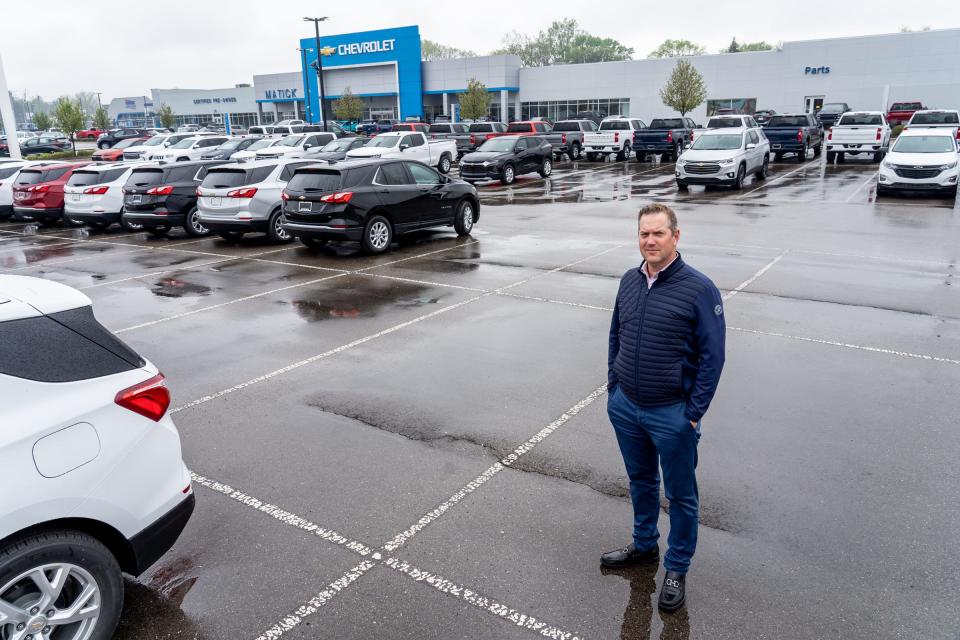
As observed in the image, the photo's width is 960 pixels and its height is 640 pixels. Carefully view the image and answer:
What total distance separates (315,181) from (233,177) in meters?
2.62

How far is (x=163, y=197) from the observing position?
16.0 meters

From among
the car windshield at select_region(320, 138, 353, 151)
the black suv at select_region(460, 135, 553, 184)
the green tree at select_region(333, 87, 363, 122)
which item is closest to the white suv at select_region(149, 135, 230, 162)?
the car windshield at select_region(320, 138, 353, 151)

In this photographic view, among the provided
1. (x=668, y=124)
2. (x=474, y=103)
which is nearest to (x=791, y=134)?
(x=668, y=124)

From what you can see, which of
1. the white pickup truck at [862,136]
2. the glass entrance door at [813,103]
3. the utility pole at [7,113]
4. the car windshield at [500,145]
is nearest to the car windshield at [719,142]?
the car windshield at [500,145]

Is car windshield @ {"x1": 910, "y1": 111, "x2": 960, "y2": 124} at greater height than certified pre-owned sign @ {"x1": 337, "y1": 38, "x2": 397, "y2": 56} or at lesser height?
lesser

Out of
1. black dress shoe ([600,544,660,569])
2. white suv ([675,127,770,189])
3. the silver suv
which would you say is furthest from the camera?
white suv ([675,127,770,189])

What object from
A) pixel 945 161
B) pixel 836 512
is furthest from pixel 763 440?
pixel 945 161

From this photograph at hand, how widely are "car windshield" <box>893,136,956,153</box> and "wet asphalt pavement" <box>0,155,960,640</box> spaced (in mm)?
9047

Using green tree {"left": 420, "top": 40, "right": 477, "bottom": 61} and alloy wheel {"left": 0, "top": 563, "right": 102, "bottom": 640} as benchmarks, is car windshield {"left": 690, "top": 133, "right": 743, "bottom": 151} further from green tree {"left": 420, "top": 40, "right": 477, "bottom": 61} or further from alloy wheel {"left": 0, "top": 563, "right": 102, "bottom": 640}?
green tree {"left": 420, "top": 40, "right": 477, "bottom": 61}

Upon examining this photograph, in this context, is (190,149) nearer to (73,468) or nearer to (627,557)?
(73,468)

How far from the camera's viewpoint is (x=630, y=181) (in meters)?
26.0

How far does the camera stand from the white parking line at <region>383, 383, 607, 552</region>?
14.4 ft

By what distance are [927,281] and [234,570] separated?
1065 cm

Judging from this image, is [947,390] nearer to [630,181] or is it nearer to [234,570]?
[234,570]
